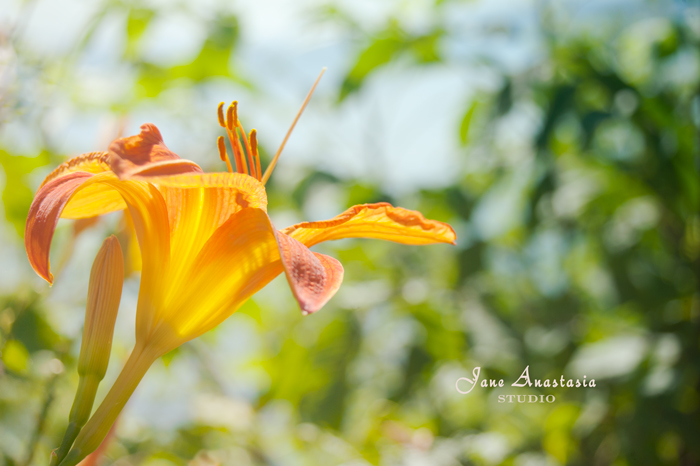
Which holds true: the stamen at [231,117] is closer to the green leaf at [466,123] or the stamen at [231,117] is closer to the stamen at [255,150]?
the stamen at [255,150]

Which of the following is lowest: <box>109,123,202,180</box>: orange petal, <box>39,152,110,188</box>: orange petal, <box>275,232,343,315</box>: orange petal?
<box>275,232,343,315</box>: orange petal

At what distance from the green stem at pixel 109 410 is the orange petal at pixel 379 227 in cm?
8

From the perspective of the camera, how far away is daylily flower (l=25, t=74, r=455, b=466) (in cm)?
18

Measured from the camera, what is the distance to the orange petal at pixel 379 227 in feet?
0.69

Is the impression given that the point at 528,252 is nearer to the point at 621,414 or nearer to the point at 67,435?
the point at 621,414

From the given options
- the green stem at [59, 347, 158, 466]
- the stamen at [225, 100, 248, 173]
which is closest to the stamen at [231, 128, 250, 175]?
the stamen at [225, 100, 248, 173]

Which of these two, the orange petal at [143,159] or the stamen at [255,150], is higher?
the orange petal at [143,159]

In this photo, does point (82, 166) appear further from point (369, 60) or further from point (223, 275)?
point (369, 60)

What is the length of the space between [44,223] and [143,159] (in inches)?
1.8

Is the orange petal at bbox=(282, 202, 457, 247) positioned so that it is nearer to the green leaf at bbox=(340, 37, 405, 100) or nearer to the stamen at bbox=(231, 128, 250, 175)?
the stamen at bbox=(231, 128, 250, 175)

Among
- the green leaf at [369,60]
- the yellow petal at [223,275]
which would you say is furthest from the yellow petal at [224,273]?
the green leaf at [369,60]

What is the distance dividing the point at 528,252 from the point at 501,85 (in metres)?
0.45

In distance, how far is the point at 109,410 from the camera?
7.0 inches

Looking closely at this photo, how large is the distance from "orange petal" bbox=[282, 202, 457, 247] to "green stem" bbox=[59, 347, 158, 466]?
0.27 feet
